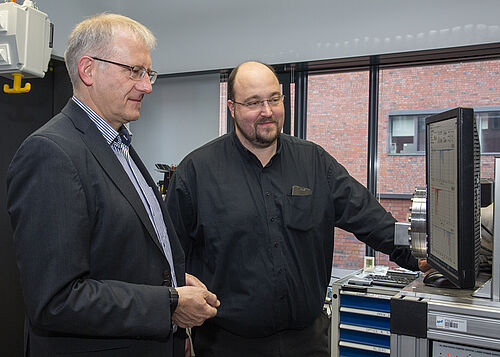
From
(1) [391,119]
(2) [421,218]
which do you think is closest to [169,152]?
(1) [391,119]

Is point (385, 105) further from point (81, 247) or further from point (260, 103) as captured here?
point (81, 247)

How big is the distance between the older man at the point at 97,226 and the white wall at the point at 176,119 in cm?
240

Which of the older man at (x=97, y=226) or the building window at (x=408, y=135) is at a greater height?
the building window at (x=408, y=135)

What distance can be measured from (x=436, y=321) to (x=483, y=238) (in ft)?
0.83

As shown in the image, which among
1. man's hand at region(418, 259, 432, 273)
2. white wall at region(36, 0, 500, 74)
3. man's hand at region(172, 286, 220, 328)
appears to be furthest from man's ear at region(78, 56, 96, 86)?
white wall at region(36, 0, 500, 74)

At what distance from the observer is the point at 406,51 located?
9.68ft

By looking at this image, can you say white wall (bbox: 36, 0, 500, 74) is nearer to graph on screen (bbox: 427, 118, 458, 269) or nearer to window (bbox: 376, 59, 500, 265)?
window (bbox: 376, 59, 500, 265)

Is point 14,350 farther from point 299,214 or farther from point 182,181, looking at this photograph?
point 299,214

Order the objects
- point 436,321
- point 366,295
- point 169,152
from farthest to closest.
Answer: point 169,152 < point 366,295 < point 436,321

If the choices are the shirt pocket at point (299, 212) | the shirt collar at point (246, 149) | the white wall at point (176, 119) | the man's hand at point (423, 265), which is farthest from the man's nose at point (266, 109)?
the white wall at point (176, 119)

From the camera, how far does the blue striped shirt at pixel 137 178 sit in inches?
48.1

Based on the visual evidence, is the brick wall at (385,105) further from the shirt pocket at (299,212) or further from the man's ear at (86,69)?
the man's ear at (86,69)

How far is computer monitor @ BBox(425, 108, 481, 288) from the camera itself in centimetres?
87

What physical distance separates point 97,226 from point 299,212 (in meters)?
0.79
